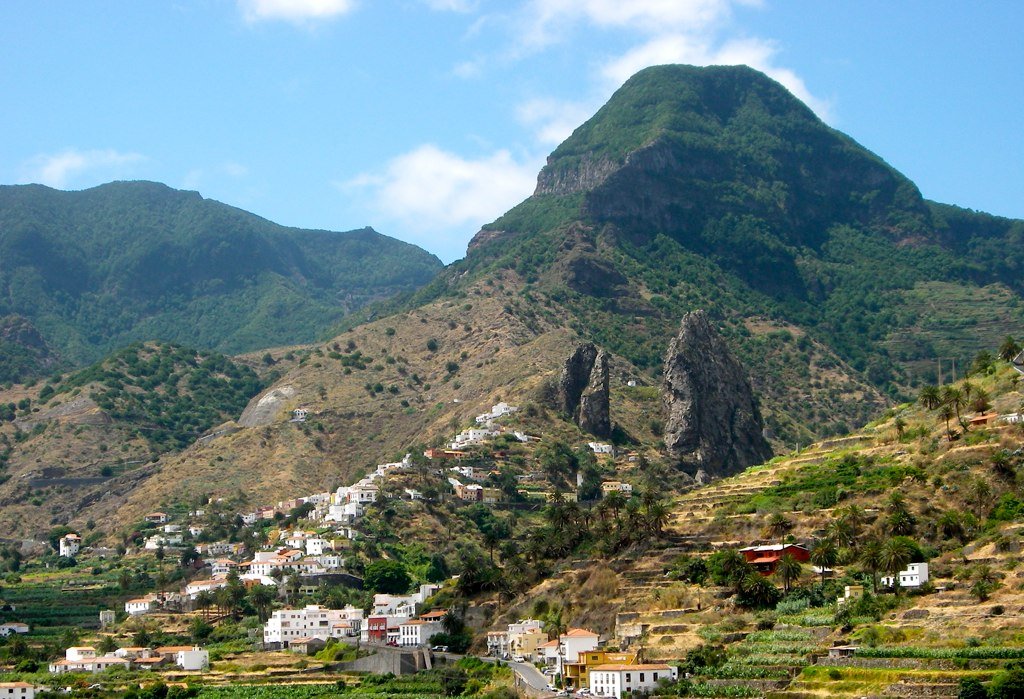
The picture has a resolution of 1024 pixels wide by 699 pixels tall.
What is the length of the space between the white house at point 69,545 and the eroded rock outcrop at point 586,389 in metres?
45.9

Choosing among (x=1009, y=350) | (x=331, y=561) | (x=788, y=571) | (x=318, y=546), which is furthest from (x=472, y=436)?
(x=788, y=571)

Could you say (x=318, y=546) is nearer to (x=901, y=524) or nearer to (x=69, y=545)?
(x=69, y=545)

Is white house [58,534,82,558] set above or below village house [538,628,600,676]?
above

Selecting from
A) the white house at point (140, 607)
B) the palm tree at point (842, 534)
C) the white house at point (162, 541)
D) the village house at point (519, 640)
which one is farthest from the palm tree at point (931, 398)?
the white house at point (162, 541)

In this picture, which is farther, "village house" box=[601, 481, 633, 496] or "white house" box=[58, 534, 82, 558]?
"white house" box=[58, 534, 82, 558]

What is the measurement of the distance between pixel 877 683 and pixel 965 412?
128ft

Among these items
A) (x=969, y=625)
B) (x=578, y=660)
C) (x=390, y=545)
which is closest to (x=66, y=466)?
(x=390, y=545)

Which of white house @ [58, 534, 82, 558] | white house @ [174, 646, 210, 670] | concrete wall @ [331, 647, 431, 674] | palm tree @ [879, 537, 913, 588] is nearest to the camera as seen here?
palm tree @ [879, 537, 913, 588]

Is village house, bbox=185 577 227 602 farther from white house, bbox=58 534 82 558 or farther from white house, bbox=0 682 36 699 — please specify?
white house, bbox=0 682 36 699

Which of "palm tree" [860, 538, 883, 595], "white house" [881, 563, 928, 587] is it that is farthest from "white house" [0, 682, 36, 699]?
"white house" [881, 563, 928, 587]

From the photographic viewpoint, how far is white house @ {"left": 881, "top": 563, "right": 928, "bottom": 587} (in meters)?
93.5

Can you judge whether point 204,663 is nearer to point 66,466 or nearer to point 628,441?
point 628,441

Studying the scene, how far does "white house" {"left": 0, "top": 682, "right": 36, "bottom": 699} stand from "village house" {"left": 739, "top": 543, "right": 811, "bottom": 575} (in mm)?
40519

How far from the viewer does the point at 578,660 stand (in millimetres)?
96562
